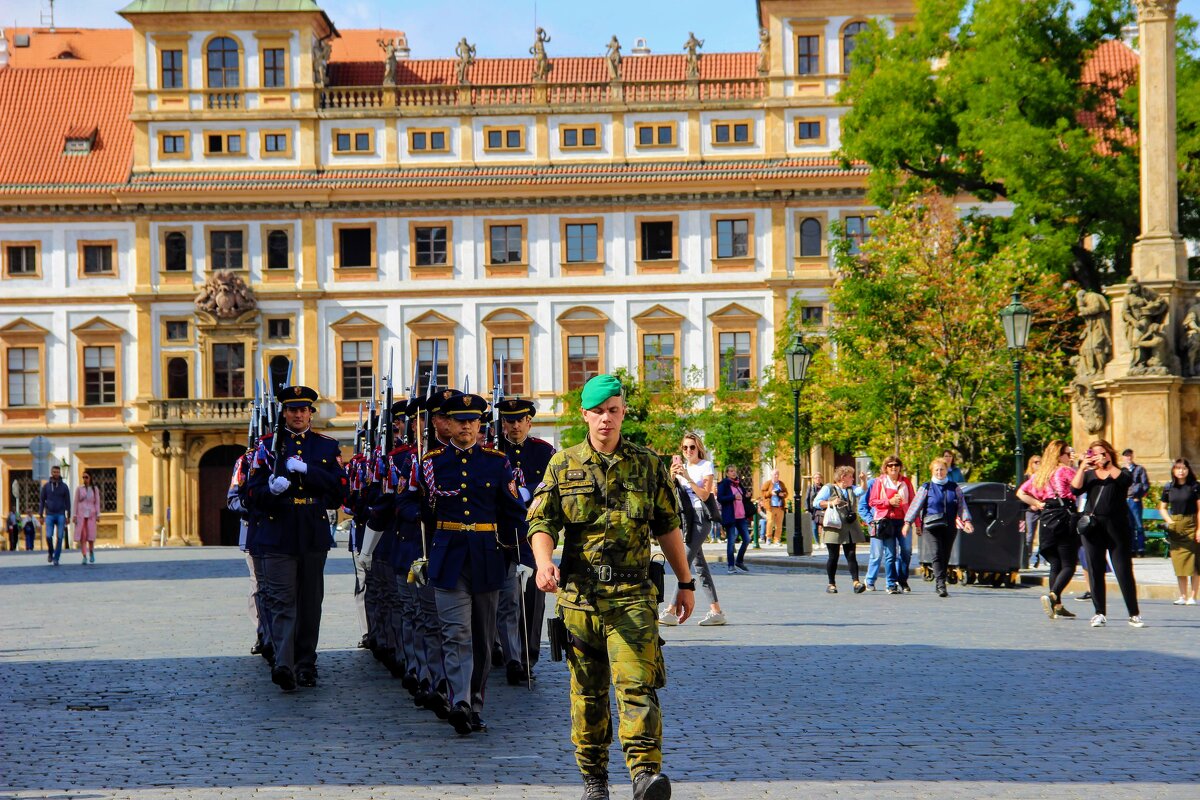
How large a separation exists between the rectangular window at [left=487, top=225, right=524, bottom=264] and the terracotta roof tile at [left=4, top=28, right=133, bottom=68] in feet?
67.3

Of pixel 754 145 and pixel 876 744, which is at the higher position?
pixel 754 145

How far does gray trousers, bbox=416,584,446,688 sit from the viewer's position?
465 inches

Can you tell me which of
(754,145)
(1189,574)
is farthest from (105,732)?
(754,145)

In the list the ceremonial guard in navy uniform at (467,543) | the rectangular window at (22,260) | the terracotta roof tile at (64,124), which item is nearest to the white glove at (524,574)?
the ceremonial guard in navy uniform at (467,543)

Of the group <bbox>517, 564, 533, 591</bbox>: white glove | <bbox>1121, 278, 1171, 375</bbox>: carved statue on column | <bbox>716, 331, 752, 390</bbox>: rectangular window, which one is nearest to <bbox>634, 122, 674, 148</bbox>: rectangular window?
<bbox>716, 331, 752, 390</bbox>: rectangular window

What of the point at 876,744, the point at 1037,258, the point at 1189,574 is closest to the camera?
the point at 876,744

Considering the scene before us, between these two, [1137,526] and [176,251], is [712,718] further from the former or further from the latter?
[176,251]

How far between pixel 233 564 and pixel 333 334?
85.4ft

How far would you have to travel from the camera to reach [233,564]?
39875 mm

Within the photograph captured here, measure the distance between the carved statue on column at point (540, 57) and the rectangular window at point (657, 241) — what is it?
19.8 feet

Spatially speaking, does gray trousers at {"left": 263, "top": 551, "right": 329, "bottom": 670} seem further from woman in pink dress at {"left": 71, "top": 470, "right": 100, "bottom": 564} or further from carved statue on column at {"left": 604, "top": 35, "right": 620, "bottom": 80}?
carved statue on column at {"left": 604, "top": 35, "right": 620, "bottom": 80}

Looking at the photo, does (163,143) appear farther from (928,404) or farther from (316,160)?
(928,404)

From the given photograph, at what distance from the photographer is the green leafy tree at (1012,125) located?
43000 millimetres

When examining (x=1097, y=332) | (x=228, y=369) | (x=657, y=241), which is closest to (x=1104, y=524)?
(x=1097, y=332)
